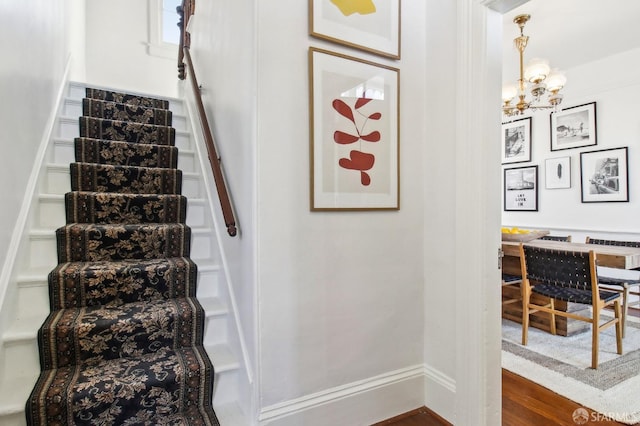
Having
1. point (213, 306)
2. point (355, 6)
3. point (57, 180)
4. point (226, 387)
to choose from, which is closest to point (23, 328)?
point (213, 306)

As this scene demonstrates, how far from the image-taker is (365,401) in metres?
1.70

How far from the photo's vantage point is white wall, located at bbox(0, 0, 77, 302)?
4.95 feet

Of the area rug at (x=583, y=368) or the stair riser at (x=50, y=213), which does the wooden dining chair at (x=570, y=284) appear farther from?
the stair riser at (x=50, y=213)

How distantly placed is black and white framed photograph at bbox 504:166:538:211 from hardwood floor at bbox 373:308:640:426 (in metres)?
3.62

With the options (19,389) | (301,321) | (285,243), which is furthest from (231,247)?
(19,389)

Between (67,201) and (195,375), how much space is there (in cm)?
139

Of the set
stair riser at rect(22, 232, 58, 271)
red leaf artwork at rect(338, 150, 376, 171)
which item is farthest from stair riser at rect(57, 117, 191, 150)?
red leaf artwork at rect(338, 150, 376, 171)

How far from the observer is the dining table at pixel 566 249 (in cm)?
254

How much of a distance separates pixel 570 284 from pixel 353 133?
2063mm

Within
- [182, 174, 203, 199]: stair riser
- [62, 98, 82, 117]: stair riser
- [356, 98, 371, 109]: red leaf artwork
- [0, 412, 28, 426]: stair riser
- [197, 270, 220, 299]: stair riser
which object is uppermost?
[62, 98, 82, 117]: stair riser

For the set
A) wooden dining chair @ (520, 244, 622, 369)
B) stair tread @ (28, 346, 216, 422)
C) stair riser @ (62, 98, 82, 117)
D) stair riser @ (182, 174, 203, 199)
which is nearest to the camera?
stair tread @ (28, 346, 216, 422)

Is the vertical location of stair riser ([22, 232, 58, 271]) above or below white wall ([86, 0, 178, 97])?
below

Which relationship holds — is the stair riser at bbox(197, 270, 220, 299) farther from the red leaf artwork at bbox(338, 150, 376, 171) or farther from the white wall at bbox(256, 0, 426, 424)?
the red leaf artwork at bbox(338, 150, 376, 171)

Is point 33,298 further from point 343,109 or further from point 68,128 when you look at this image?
point 343,109
